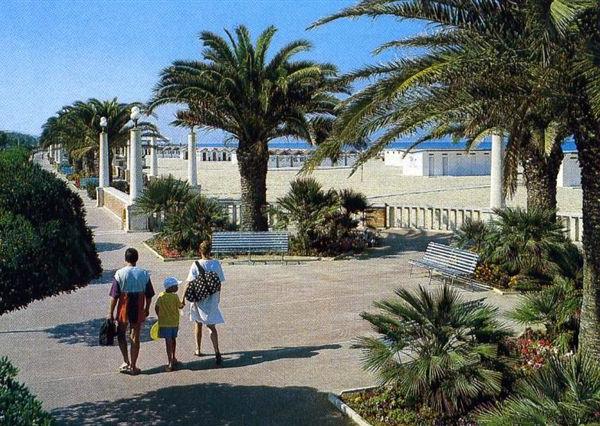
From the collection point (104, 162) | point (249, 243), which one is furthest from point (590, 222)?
point (104, 162)

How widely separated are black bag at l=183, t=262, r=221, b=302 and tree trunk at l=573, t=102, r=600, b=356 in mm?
4045

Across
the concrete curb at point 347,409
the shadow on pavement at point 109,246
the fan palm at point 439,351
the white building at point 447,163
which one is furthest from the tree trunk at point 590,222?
the white building at point 447,163

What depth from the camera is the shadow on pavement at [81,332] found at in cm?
958

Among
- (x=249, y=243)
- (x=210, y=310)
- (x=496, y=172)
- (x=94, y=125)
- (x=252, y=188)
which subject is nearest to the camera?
(x=210, y=310)

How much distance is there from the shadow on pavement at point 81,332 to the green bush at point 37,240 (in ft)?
12.2

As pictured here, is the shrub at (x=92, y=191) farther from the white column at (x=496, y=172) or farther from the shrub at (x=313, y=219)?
the white column at (x=496, y=172)

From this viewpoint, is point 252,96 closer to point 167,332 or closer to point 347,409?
point 167,332

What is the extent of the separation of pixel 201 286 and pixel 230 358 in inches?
41.7

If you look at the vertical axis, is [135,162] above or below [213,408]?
above

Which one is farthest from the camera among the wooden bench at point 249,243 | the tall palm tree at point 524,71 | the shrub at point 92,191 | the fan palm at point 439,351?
the shrub at point 92,191

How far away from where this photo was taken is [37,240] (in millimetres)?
5371

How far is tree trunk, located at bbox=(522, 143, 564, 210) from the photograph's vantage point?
13.9 m

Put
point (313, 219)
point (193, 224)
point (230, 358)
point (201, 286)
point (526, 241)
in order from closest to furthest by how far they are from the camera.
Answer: point (201, 286)
point (230, 358)
point (526, 241)
point (313, 219)
point (193, 224)

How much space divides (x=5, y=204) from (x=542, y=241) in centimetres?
1011
